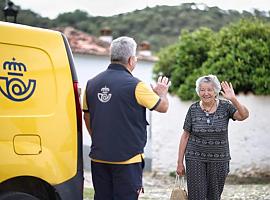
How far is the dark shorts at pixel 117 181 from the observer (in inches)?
186

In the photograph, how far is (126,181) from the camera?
4723mm

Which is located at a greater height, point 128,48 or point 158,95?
point 128,48

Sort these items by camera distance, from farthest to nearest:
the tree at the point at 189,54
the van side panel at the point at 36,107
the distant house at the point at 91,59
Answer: the distant house at the point at 91,59, the tree at the point at 189,54, the van side panel at the point at 36,107

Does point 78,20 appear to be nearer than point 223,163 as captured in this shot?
No

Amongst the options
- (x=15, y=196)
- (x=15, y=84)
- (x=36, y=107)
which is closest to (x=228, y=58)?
(x=36, y=107)

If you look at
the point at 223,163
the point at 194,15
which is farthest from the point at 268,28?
the point at 194,15

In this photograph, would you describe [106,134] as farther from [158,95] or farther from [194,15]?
[194,15]

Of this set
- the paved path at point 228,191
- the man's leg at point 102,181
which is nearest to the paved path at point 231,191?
the paved path at point 228,191

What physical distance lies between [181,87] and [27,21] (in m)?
16.3

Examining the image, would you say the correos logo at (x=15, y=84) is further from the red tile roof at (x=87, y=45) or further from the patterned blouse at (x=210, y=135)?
the red tile roof at (x=87, y=45)

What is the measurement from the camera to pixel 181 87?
12695 mm

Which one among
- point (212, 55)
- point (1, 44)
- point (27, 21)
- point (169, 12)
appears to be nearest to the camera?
point (1, 44)

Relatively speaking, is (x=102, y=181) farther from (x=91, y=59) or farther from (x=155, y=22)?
(x=155, y=22)

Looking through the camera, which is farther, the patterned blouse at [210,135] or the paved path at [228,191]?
the paved path at [228,191]
